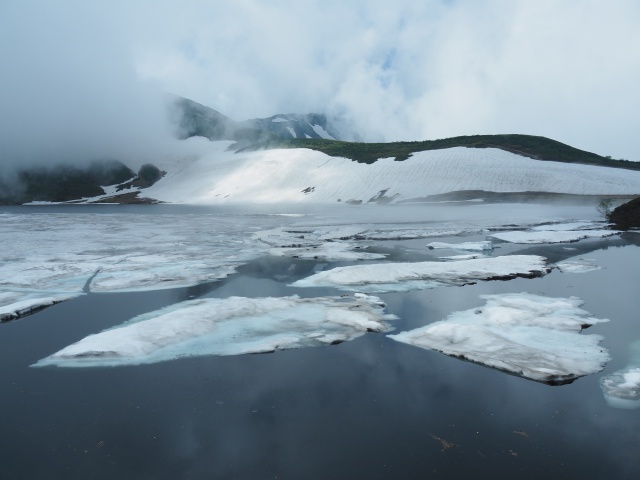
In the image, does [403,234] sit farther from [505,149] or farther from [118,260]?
[505,149]

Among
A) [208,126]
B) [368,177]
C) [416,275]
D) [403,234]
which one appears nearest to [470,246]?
[403,234]

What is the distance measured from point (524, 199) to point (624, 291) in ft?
176

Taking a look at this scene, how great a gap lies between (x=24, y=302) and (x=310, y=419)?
9.21m

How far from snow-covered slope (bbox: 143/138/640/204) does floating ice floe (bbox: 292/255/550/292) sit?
5542cm

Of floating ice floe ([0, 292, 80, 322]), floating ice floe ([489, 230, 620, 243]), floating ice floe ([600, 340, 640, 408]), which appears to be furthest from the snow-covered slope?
floating ice floe ([600, 340, 640, 408])

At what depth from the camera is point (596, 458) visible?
5.39 metres

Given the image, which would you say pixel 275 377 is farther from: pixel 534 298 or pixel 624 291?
pixel 624 291

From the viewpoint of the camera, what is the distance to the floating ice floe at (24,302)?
1098 centimetres

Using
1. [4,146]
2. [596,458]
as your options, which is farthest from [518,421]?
[4,146]

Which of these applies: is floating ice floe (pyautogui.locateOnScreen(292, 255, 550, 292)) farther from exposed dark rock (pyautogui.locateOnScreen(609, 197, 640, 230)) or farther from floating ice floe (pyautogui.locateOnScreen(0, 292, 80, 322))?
exposed dark rock (pyautogui.locateOnScreen(609, 197, 640, 230))

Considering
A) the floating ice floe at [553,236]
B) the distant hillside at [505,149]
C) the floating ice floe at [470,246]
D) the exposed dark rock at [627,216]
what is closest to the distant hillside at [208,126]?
the distant hillside at [505,149]

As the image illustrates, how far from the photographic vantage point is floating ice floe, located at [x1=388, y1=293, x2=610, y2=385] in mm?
Result: 7680

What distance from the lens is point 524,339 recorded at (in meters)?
8.85

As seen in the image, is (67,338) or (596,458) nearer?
(596,458)
